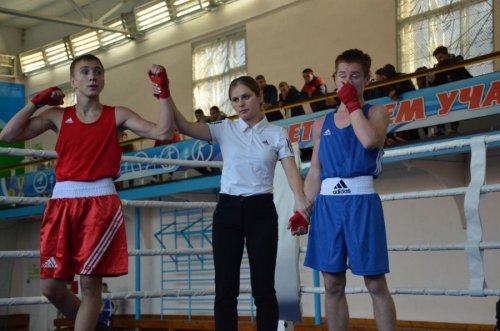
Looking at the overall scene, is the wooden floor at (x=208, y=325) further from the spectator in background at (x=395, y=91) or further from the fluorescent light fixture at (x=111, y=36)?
the fluorescent light fixture at (x=111, y=36)

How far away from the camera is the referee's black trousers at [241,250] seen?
9.67ft

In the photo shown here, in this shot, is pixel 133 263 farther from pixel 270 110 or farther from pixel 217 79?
pixel 270 110

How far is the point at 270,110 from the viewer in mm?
8602

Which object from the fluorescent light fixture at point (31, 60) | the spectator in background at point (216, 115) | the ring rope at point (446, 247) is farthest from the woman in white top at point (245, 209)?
the fluorescent light fixture at point (31, 60)

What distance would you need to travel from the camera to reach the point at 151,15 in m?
13.0

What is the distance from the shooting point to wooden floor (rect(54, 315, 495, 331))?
7840 mm

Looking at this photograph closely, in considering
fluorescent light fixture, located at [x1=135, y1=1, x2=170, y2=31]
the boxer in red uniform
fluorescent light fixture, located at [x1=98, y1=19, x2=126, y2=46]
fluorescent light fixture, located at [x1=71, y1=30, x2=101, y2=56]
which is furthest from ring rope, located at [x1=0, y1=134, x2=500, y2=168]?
fluorescent light fixture, located at [x1=71, y1=30, x2=101, y2=56]

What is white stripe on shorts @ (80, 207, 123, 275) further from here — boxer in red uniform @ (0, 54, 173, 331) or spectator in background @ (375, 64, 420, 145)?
spectator in background @ (375, 64, 420, 145)

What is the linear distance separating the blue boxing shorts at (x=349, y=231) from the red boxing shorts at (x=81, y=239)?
0.77 metres

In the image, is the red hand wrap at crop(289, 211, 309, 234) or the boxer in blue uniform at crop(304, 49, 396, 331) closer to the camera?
the boxer in blue uniform at crop(304, 49, 396, 331)

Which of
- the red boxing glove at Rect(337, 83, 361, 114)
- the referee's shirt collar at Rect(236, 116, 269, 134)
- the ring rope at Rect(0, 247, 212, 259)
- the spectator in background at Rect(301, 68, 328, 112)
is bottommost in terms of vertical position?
the ring rope at Rect(0, 247, 212, 259)

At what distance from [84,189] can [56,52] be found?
1291 centimetres

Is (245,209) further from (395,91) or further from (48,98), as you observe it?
(395,91)

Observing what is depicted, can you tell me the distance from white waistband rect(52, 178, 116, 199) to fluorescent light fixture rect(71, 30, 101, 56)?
1199 cm
